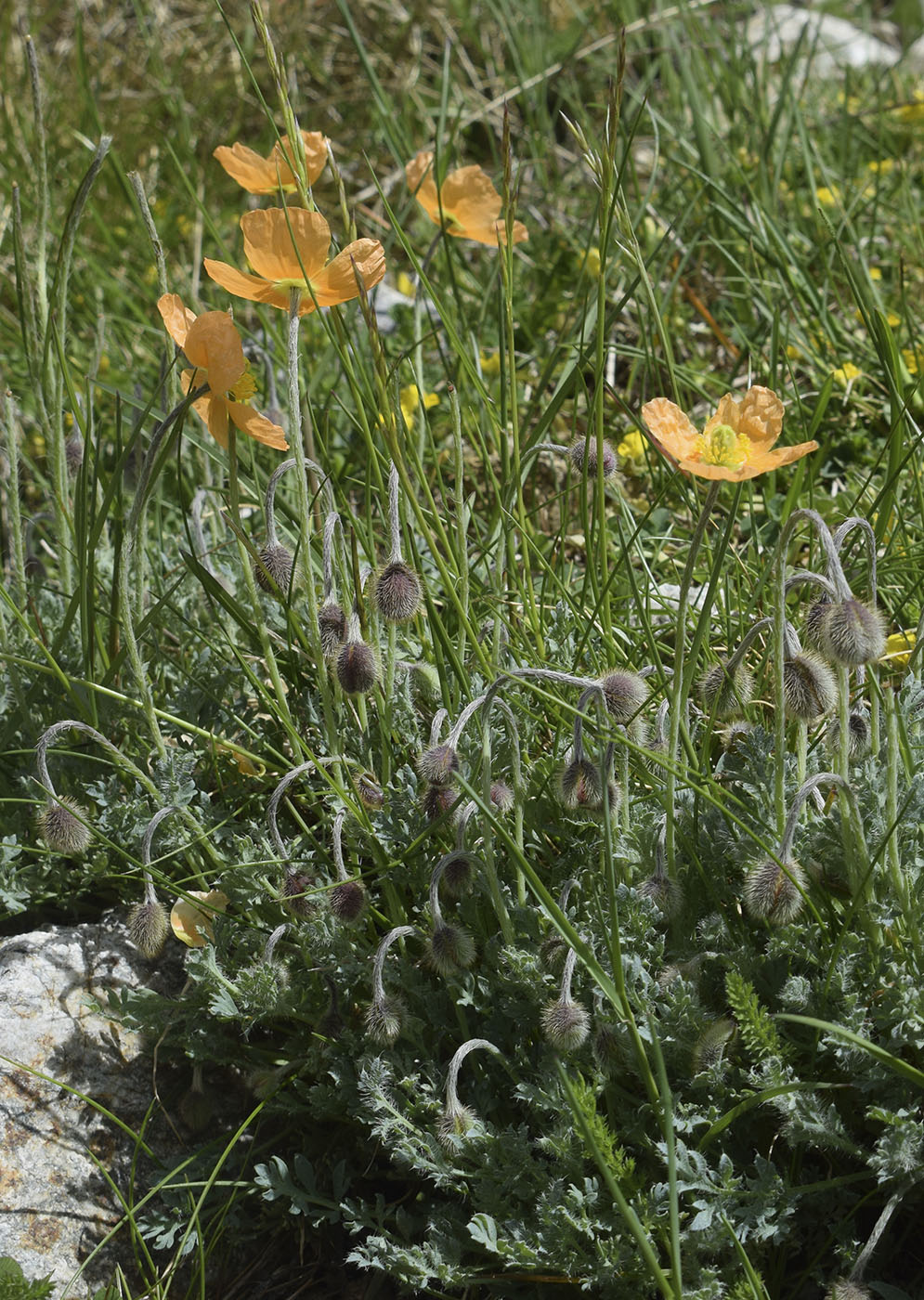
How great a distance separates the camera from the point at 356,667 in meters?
1.84

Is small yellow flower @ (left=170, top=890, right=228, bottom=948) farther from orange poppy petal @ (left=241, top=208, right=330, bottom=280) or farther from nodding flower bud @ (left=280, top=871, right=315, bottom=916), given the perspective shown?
orange poppy petal @ (left=241, top=208, right=330, bottom=280)

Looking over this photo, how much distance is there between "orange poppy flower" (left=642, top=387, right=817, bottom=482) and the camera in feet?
5.10

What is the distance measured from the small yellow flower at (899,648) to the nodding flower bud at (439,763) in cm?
97

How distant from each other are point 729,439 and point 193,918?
129cm

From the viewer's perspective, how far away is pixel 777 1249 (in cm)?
173

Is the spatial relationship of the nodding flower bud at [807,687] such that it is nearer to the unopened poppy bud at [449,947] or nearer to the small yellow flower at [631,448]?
the unopened poppy bud at [449,947]

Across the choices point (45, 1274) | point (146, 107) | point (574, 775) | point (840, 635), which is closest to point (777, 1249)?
point (574, 775)

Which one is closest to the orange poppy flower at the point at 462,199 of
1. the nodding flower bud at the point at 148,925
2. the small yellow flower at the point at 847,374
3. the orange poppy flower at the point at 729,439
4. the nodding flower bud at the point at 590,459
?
the nodding flower bud at the point at 590,459

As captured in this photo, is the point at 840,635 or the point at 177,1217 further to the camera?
the point at 177,1217

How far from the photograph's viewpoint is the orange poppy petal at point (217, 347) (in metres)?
1.69

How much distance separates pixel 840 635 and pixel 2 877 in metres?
1.58

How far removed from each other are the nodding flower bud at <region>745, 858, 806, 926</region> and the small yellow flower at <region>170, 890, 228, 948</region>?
3.19ft

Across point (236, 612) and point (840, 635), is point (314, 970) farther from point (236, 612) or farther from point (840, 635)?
point (840, 635)

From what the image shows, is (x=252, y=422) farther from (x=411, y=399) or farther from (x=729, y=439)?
(x=411, y=399)
